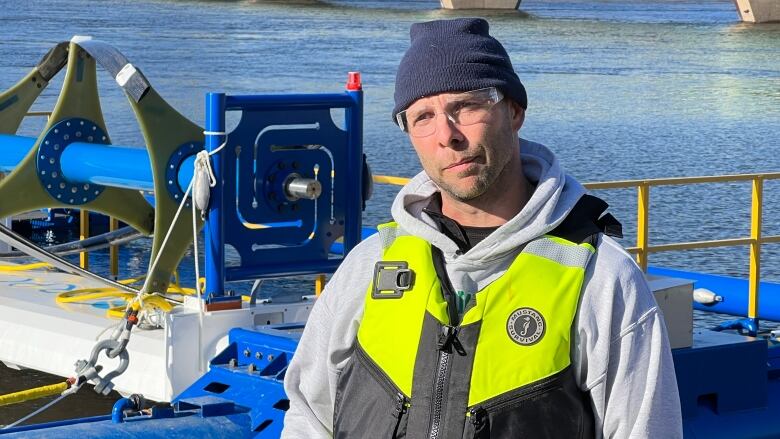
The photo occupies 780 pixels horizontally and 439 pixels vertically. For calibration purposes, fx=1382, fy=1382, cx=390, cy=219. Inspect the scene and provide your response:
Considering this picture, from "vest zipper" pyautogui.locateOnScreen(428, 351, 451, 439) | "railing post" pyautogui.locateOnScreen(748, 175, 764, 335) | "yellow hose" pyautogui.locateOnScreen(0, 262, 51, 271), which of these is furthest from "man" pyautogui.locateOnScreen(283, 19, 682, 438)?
"yellow hose" pyautogui.locateOnScreen(0, 262, 51, 271)

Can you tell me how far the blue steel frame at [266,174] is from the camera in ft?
17.3

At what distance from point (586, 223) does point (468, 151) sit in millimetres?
232

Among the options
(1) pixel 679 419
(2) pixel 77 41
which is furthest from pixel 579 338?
(2) pixel 77 41

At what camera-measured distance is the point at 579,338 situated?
2096 mm

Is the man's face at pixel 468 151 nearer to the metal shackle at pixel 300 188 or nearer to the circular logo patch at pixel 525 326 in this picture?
the circular logo patch at pixel 525 326

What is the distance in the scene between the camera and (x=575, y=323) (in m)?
2.10

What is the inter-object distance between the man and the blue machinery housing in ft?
8.00

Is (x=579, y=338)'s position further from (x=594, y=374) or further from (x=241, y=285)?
(x=241, y=285)

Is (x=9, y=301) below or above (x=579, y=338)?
below

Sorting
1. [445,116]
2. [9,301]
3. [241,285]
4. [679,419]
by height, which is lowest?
[241,285]

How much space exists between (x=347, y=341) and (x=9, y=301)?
4.99 meters

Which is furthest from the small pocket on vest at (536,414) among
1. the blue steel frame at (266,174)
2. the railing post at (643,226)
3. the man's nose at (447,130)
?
the railing post at (643,226)

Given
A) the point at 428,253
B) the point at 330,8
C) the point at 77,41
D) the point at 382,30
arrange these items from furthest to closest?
the point at 330,8, the point at 382,30, the point at 77,41, the point at 428,253

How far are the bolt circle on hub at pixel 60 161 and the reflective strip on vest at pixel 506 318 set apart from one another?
4.97 meters
